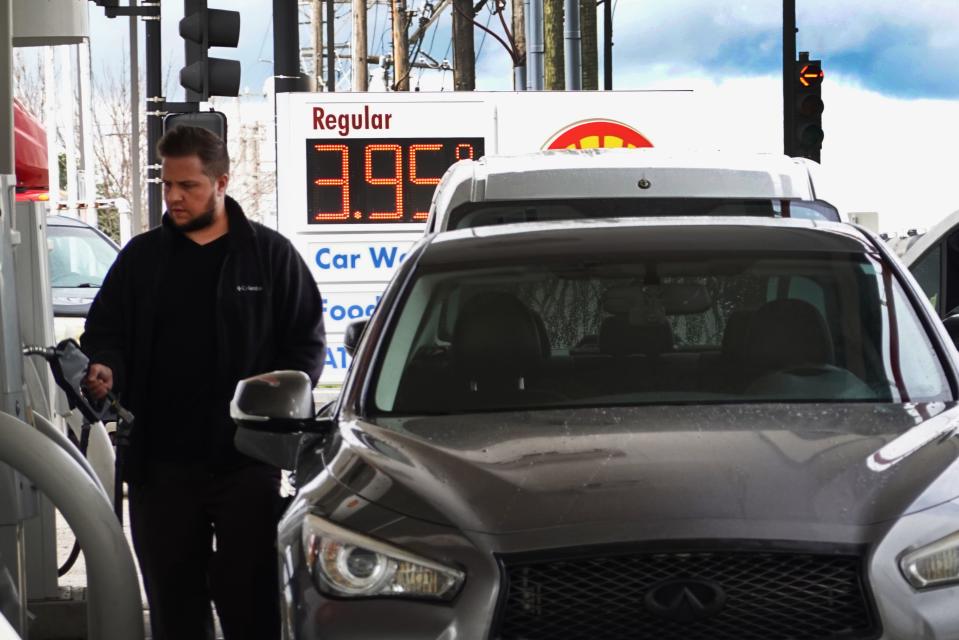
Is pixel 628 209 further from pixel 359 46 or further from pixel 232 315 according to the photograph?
pixel 359 46

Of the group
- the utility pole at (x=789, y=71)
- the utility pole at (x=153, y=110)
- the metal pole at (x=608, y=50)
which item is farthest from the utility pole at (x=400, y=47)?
the utility pole at (x=789, y=71)

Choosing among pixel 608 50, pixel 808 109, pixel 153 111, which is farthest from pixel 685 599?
pixel 608 50

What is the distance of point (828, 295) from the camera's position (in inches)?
215

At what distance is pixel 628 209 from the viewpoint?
28.3 ft

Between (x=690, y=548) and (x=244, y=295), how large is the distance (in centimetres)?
254

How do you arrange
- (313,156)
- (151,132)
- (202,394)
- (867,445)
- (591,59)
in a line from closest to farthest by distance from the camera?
(867,445) < (202,394) < (313,156) < (151,132) < (591,59)

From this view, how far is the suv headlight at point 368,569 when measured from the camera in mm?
3938

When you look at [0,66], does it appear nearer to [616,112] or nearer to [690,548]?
[690,548]

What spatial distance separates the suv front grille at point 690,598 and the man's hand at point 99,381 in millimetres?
2358

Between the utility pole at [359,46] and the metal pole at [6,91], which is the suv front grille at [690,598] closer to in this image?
the metal pole at [6,91]

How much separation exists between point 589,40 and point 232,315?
79.6 feet

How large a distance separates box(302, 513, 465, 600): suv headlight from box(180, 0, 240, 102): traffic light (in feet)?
34.1

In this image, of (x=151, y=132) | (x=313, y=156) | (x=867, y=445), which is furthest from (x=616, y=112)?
(x=867, y=445)

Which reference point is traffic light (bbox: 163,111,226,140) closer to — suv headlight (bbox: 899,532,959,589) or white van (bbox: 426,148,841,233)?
white van (bbox: 426,148,841,233)
